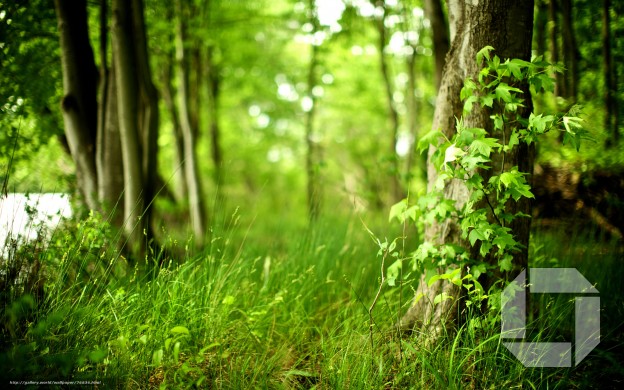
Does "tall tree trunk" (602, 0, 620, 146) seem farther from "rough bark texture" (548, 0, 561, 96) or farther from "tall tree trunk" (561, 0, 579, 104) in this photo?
"rough bark texture" (548, 0, 561, 96)

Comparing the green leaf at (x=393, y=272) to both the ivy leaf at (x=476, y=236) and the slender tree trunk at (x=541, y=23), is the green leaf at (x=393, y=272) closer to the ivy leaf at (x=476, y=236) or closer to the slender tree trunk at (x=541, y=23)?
the ivy leaf at (x=476, y=236)

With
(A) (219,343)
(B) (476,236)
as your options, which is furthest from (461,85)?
(A) (219,343)

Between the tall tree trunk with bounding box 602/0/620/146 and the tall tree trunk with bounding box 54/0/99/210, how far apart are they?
4.19 meters

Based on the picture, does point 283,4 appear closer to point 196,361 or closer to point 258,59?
point 258,59

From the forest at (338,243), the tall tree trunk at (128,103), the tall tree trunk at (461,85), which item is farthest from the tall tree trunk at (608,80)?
the tall tree trunk at (128,103)

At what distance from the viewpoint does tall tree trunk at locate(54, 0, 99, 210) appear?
9.21 feet

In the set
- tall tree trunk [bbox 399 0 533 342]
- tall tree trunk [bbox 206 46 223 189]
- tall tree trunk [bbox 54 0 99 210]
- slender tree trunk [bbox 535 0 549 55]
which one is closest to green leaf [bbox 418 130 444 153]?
tall tree trunk [bbox 399 0 533 342]

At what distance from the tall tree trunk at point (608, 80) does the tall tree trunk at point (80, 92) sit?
4.19 m

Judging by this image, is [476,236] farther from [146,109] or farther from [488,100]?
[146,109]

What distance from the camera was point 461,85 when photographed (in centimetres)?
199

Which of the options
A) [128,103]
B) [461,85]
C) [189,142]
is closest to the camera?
[461,85]

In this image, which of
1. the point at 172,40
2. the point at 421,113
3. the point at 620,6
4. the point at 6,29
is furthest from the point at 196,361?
the point at 421,113

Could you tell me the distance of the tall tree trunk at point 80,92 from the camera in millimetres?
2807

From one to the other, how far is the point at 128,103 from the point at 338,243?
2.04m
